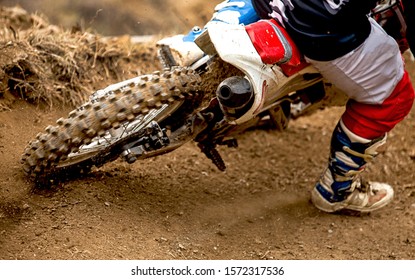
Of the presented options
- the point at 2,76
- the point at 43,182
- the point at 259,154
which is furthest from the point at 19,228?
the point at 259,154

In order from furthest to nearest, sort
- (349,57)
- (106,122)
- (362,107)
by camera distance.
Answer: (362,107)
(349,57)
(106,122)

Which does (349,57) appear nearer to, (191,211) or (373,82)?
(373,82)

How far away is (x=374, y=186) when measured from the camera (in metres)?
3.54

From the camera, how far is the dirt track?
9.02 ft

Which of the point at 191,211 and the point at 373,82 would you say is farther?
the point at 191,211

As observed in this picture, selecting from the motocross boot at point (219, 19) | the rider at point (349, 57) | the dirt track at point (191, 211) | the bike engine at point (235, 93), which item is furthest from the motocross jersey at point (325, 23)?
the dirt track at point (191, 211)

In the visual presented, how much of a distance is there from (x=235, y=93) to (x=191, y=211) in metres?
0.69

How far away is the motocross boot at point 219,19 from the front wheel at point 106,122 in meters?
0.12

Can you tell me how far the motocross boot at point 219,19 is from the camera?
290 centimetres

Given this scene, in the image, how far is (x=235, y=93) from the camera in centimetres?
269

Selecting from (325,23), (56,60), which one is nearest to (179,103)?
(325,23)

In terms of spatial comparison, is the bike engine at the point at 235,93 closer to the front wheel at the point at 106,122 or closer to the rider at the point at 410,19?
the front wheel at the point at 106,122
